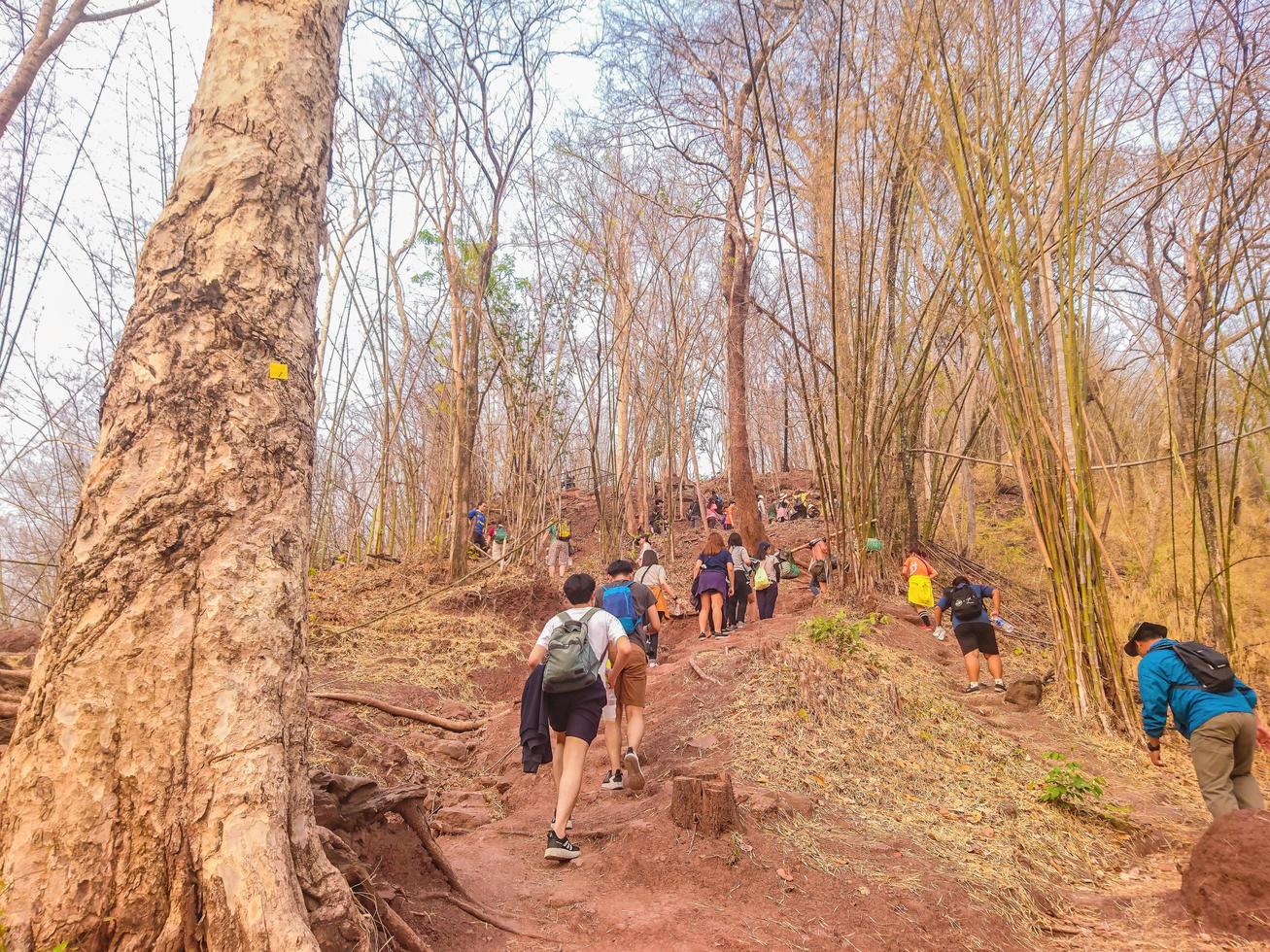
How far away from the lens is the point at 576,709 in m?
3.54

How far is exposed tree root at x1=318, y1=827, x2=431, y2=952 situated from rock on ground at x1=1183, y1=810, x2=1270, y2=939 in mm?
2886

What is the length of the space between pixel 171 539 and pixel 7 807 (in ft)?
2.10

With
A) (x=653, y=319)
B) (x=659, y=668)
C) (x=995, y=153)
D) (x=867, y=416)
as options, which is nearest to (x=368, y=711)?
(x=659, y=668)

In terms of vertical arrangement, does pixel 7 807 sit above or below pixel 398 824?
above

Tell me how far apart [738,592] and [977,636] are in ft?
8.39

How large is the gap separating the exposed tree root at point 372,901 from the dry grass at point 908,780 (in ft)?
6.10

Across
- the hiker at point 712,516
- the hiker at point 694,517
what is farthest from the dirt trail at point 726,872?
the hiker at point 694,517

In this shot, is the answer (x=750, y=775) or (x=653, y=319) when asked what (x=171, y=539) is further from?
(x=653, y=319)

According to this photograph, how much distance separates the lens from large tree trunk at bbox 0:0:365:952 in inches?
62.0

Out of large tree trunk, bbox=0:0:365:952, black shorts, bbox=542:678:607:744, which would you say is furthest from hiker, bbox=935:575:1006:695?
large tree trunk, bbox=0:0:365:952

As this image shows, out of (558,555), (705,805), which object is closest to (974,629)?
(705,805)

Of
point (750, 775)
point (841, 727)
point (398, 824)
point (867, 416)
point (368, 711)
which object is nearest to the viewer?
point (398, 824)

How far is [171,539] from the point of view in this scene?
1800 mm

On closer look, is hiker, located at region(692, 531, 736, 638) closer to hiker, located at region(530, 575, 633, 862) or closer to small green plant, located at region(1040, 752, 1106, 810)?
small green plant, located at region(1040, 752, 1106, 810)
